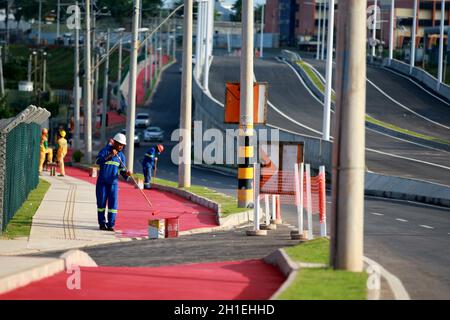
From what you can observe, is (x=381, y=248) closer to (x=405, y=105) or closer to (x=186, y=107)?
(x=186, y=107)

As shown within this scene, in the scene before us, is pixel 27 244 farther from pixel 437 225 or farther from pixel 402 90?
pixel 402 90

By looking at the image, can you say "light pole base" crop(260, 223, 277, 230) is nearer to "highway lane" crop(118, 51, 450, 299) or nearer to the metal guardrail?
"highway lane" crop(118, 51, 450, 299)

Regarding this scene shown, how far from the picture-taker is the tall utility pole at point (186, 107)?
40.7 metres

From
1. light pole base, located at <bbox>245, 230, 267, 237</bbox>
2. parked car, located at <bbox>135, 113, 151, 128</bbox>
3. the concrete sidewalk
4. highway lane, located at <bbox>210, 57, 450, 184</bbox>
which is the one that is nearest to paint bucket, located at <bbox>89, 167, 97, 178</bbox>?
highway lane, located at <bbox>210, 57, 450, 184</bbox>

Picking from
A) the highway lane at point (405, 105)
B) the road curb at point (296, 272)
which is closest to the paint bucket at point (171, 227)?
the road curb at point (296, 272)

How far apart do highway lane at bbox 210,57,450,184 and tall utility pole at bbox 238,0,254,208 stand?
1902 cm

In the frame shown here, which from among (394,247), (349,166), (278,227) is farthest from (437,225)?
(349,166)

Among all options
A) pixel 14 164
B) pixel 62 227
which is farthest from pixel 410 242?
pixel 14 164

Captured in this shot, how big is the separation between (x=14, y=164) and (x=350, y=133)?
12741mm

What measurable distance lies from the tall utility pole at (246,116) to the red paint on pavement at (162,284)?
43.5 ft

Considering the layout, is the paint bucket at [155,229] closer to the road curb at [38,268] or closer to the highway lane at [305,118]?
the road curb at [38,268]

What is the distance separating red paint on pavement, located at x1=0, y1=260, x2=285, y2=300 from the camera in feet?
44.1

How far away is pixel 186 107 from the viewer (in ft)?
133
